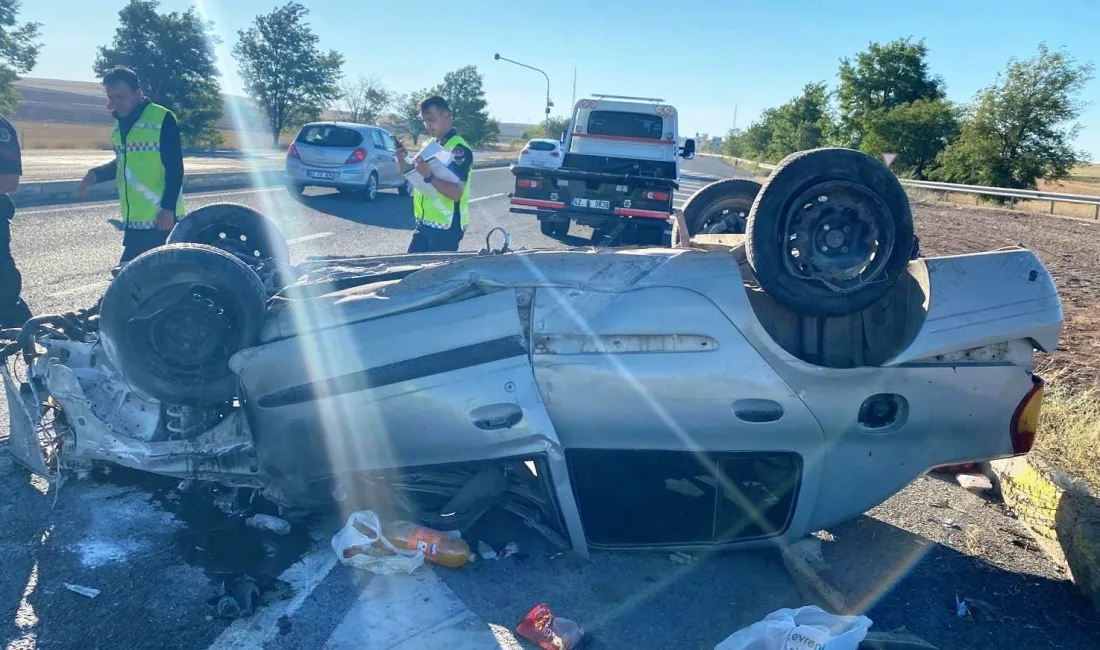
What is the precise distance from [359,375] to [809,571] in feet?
6.08

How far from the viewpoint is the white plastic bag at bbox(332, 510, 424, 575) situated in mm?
3004

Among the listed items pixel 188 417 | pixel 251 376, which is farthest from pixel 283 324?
pixel 188 417

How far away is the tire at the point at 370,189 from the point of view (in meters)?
16.6

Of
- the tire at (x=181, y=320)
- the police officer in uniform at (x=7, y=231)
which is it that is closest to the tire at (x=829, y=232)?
the tire at (x=181, y=320)

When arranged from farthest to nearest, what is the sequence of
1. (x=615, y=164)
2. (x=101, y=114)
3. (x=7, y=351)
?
(x=101, y=114) < (x=615, y=164) < (x=7, y=351)

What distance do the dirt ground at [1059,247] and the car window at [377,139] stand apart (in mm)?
10975

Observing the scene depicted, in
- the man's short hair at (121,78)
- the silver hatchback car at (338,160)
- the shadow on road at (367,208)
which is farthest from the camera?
the silver hatchback car at (338,160)

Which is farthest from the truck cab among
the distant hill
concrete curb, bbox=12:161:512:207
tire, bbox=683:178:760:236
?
the distant hill

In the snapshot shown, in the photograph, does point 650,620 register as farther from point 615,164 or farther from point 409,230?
point 615,164

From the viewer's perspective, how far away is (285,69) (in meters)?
51.8

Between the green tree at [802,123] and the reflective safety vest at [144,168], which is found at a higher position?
the green tree at [802,123]

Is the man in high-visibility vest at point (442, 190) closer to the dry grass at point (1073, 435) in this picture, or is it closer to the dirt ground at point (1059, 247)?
the dry grass at point (1073, 435)

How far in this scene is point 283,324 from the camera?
303cm

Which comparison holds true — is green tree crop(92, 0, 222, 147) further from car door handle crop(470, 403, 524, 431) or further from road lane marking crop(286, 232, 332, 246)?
car door handle crop(470, 403, 524, 431)
